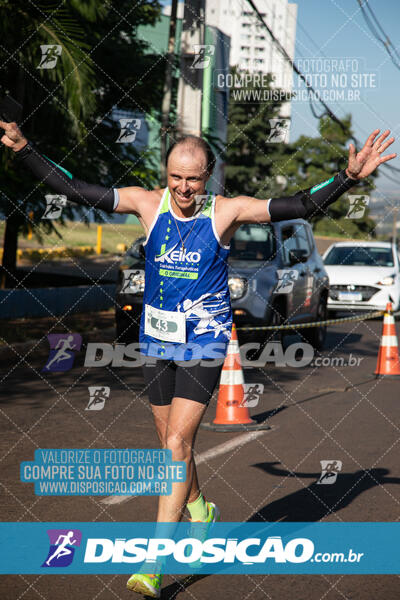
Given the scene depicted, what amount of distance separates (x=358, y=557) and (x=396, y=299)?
1491 centimetres

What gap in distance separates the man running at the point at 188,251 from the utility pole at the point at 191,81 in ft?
35.7

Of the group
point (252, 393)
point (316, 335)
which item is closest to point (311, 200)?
point (252, 393)

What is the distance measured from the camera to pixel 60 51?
1441cm

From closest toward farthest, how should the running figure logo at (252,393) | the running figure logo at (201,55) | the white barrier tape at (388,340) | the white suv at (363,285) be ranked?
the running figure logo at (252,393)
the white barrier tape at (388,340)
the running figure logo at (201,55)
the white suv at (363,285)

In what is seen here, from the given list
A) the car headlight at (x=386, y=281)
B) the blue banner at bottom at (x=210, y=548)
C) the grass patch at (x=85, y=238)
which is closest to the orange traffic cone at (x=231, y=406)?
the blue banner at bottom at (x=210, y=548)

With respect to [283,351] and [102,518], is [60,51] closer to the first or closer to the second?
[283,351]

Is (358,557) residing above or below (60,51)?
below

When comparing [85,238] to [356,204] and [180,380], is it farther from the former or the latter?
[180,380]

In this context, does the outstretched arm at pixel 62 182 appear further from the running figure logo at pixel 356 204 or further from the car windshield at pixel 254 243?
the car windshield at pixel 254 243

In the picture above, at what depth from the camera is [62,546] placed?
4.90 meters

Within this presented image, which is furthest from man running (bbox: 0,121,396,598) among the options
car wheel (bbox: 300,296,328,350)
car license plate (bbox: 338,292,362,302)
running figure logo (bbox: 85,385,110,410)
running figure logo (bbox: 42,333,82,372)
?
car license plate (bbox: 338,292,362,302)

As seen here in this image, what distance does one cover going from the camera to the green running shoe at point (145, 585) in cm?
406

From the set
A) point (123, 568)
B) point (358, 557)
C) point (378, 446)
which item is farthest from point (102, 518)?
point (378, 446)

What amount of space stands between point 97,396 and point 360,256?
41.0 ft
